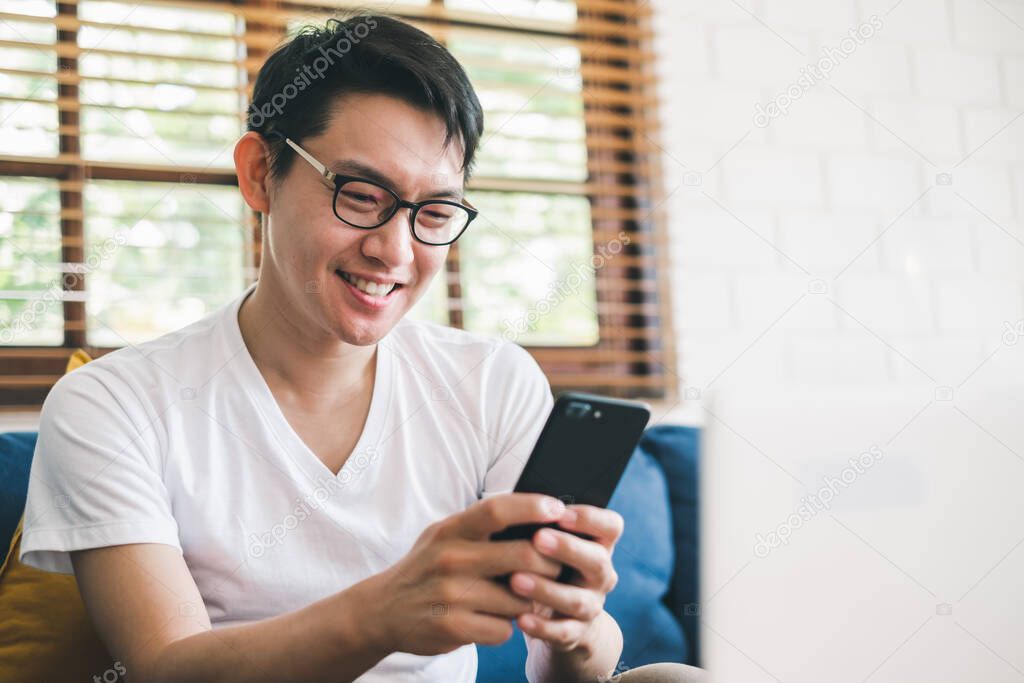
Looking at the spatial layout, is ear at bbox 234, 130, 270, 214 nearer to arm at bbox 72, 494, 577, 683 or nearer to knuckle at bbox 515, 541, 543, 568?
arm at bbox 72, 494, 577, 683

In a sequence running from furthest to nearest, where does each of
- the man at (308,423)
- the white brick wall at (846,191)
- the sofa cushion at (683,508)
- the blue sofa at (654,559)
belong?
A: the white brick wall at (846,191) → the sofa cushion at (683,508) → the blue sofa at (654,559) → the man at (308,423)

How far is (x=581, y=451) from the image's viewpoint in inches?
28.2

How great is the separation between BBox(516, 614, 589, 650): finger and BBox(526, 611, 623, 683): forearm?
0.54ft

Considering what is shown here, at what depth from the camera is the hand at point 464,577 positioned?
67 centimetres

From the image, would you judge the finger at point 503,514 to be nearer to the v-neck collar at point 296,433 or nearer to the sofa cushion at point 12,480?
the v-neck collar at point 296,433

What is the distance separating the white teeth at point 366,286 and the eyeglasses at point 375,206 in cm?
6

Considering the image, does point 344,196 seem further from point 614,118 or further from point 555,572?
point 614,118

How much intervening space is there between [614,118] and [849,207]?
2.05 ft

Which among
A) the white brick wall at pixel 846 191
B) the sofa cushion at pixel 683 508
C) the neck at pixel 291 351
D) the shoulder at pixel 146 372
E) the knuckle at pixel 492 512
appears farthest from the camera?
the white brick wall at pixel 846 191

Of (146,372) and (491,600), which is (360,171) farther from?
(491,600)

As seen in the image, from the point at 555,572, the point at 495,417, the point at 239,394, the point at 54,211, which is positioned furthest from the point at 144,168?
the point at 555,572

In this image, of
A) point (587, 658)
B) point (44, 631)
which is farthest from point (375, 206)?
point (44, 631)

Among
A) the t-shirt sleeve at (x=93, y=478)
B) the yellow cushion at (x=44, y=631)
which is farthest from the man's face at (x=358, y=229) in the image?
the yellow cushion at (x=44, y=631)

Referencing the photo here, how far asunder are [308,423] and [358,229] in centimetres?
25
